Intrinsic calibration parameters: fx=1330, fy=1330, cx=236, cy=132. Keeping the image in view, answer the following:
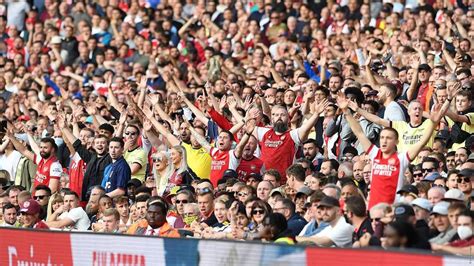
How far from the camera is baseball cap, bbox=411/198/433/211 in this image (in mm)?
11977

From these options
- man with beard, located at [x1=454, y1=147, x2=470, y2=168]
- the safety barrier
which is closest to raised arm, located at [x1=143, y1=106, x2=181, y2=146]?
the safety barrier

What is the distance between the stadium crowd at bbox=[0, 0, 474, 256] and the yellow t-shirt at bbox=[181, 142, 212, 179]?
18 mm

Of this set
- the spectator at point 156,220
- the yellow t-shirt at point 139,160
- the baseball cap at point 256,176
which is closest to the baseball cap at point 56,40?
the yellow t-shirt at point 139,160

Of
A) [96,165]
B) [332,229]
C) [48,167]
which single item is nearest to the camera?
[332,229]

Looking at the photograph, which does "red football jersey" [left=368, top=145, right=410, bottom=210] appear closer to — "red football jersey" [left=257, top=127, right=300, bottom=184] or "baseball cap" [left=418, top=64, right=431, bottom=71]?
"red football jersey" [left=257, top=127, right=300, bottom=184]

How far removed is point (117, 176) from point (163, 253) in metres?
5.15

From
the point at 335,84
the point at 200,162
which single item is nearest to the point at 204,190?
the point at 200,162

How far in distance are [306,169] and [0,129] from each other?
638cm

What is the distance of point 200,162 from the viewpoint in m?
17.3

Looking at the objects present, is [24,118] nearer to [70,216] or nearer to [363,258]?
[70,216]

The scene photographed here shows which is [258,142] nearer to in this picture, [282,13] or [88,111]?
[88,111]

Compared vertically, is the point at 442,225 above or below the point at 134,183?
below

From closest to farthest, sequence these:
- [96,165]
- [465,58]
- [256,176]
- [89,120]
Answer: [256,176]
[96,165]
[465,58]
[89,120]

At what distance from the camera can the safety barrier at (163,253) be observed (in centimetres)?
993
